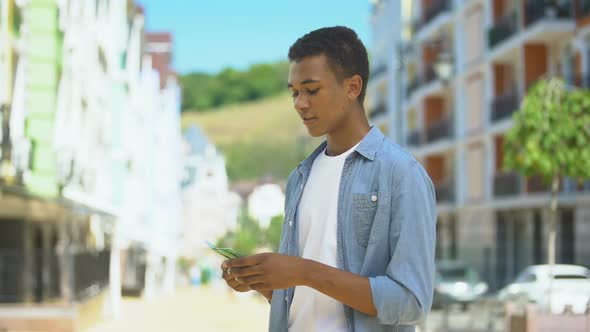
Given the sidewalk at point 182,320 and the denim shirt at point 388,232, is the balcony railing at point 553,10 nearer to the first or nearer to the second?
the sidewalk at point 182,320

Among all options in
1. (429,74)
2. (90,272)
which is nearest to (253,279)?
(90,272)

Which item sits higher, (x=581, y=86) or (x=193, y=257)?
(x=581, y=86)

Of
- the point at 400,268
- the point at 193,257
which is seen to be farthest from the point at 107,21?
the point at 193,257

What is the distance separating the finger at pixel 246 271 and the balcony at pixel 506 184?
4060 centimetres

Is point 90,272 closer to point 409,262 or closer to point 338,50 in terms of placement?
point 338,50

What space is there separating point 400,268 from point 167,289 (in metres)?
60.8

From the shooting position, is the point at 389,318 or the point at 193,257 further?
the point at 193,257

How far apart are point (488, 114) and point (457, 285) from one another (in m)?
11.6

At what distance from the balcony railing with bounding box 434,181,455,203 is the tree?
3030 cm

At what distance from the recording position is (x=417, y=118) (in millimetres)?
62156

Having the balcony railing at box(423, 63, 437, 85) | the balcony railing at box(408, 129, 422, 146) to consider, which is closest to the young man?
the balcony railing at box(423, 63, 437, 85)

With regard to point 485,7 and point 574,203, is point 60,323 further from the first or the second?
point 485,7

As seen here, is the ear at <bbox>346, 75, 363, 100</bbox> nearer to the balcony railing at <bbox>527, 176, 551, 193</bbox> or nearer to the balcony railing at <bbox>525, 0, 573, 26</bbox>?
the balcony railing at <bbox>525, 0, 573, 26</bbox>

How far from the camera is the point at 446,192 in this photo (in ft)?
183
